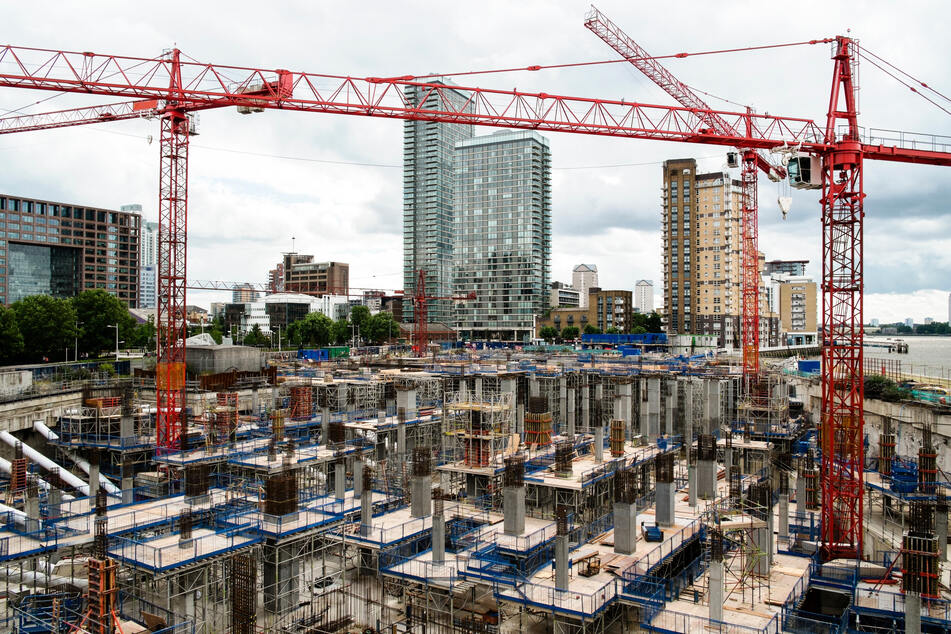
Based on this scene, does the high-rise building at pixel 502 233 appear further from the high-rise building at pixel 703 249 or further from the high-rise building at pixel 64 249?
the high-rise building at pixel 64 249

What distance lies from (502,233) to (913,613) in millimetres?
128299

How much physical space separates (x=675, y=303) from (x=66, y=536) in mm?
101188

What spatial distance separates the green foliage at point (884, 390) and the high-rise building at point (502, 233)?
95333 mm

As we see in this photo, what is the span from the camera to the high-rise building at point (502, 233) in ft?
448

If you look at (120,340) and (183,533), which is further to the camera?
(120,340)

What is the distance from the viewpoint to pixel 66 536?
→ 18406 mm

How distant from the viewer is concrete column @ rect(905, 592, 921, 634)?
46.8 feet

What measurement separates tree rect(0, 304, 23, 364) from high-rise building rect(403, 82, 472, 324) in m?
98.0

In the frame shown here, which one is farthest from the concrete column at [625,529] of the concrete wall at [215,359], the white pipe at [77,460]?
the concrete wall at [215,359]

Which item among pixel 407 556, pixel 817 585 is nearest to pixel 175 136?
pixel 407 556

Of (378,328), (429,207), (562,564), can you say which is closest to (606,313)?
(378,328)

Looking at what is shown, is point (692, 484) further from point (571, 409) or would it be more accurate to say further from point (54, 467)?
point (54, 467)

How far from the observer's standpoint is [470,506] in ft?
78.2

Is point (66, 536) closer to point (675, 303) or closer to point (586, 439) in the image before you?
point (586, 439)
